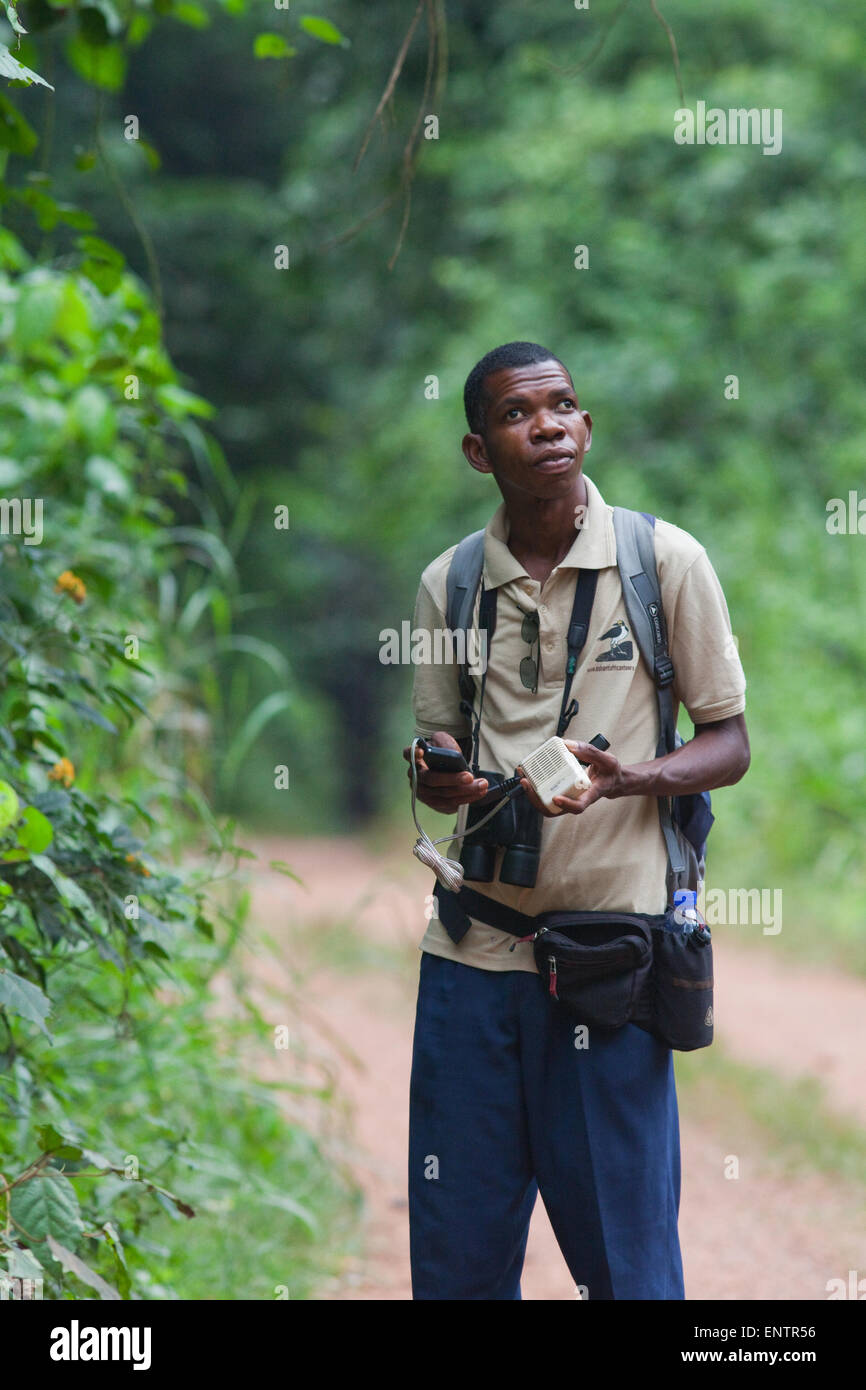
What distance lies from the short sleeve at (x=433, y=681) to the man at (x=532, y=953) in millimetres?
126

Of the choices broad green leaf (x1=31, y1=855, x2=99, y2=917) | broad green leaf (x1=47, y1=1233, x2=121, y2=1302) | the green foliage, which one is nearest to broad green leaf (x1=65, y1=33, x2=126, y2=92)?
the green foliage

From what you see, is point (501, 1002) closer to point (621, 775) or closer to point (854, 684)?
point (621, 775)

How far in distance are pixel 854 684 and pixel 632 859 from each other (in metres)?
6.36

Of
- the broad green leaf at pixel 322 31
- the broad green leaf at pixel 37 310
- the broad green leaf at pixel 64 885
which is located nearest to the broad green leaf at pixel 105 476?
the broad green leaf at pixel 37 310

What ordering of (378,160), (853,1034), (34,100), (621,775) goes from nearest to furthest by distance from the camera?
(621,775)
(853,1034)
(34,100)
(378,160)

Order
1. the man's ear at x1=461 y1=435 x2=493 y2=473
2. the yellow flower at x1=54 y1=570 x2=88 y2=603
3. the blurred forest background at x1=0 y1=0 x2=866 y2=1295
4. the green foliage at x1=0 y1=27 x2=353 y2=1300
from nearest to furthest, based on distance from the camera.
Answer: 1. the man's ear at x1=461 y1=435 x2=493 y2=473
2. the green foliage at x1=0 y1=27 x2=353 y2=1300
3. the yellow flower at x1=54 y1=570 x2=88 y2=603
4. the blurred forest background at x1=0 y1=0 x2=866 y2=1295

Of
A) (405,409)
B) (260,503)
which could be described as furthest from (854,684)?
(260,503)

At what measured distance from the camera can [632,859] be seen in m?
2.43

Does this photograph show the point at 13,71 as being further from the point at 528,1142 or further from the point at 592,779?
the point at 528,1142

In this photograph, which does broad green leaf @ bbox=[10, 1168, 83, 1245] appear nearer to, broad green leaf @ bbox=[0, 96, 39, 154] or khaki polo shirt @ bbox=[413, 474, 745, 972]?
khaki polo shirt @ bbox=[413, 474, 745, 972]

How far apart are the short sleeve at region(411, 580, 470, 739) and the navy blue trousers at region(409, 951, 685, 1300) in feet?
1.40

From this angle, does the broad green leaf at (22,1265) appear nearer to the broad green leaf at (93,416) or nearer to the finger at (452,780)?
the finger at (452,780)

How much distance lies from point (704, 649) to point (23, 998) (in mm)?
1230

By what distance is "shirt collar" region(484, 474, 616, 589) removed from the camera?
2463mm
